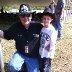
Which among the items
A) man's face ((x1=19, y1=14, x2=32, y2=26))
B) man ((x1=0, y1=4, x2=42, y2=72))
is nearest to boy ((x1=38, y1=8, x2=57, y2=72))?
man ((x1=0, y1=4, x2=42, y2=72))

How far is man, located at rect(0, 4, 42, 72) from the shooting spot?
4953mm

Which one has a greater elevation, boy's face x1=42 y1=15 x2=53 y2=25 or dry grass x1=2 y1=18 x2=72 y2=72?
boy's face x1=42 y1=15 x2=53 y2=25

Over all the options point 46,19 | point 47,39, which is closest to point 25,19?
point 46,19

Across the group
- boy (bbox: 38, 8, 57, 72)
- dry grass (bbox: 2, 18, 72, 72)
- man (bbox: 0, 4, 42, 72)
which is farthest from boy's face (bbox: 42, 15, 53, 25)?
dry grass (bbox: 2, 18, 72, 72)

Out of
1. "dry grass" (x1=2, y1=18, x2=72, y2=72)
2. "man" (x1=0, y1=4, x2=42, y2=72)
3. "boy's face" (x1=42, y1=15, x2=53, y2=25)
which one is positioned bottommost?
"dry grass" (x1=2, y1=18, x2=72, y2=72)

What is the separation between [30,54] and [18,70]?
1.02 ft

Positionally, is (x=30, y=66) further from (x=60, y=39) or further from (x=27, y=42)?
(x=60, y=39)

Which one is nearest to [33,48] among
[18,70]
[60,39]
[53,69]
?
[18,70]

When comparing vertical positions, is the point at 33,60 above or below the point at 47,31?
below

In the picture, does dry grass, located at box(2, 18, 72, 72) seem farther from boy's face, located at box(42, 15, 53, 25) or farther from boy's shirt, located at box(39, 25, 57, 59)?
boy's face, located at box(42, 15, 53, 25)

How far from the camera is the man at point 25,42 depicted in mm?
4953

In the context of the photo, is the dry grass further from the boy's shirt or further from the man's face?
the man's face

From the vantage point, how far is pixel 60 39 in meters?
10.1

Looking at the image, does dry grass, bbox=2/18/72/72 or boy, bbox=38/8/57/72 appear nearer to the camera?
boy, bbox=38/8/57/72
